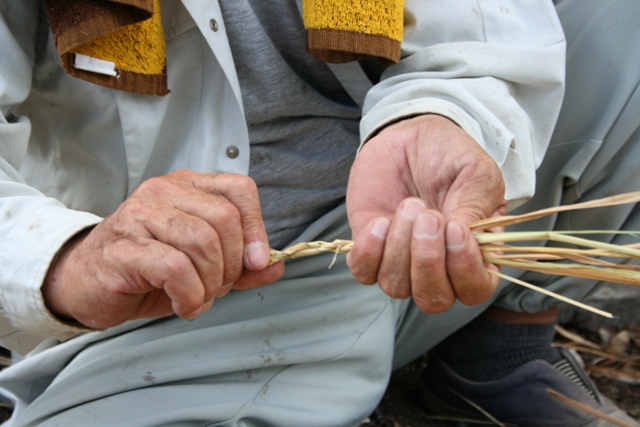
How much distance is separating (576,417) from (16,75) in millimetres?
1270

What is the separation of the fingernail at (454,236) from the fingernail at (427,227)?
18 mm

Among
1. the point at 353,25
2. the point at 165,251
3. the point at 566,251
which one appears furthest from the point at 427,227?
the point at 353,25

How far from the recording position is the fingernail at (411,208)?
0.82 m

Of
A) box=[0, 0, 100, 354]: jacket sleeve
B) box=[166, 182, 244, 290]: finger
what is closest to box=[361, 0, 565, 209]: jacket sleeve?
box=[166, 182, 244, 290]: finger

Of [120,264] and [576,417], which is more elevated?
[120,264]

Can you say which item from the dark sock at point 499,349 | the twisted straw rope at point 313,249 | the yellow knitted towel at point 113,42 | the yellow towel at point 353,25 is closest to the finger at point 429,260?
the twisted straw rope at point 313,249

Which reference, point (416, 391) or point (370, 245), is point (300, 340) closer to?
point (370, 245)

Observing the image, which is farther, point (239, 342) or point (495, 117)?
point (239, 342)

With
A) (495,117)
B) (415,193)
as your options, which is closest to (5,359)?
(415,193)

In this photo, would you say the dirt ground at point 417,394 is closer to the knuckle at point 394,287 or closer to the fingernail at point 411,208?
the knuckle at point 394,287

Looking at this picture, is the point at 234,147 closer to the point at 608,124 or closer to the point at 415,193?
the point at 415,193

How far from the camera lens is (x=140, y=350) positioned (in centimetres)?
118

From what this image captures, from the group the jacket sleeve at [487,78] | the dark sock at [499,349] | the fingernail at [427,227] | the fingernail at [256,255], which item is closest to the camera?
the fingernail at [427,227]

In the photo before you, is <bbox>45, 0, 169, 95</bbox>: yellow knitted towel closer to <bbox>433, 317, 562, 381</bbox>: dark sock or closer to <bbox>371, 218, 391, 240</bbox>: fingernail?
<bbox>371, 218, 391, 240</bbox>: fingernail
